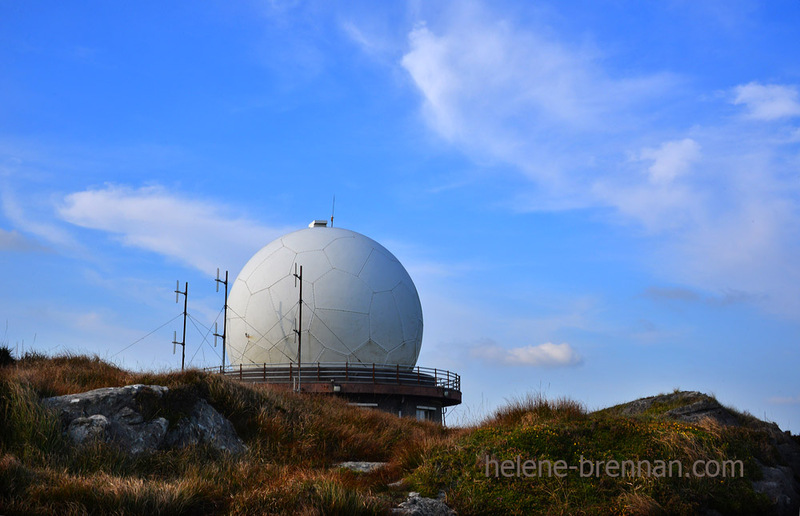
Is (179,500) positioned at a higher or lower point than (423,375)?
lower

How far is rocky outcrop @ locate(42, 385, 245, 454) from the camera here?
10.7 meters

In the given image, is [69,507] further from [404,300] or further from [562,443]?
[404,300]

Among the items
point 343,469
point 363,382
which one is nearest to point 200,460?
point 343,469

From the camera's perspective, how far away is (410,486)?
31.3 ft

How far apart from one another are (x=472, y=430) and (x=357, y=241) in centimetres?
1857

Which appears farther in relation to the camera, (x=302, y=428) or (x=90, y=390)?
(x=302, y=428)

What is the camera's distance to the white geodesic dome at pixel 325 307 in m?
26.3

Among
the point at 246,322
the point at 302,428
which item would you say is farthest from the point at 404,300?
the point at 302,428

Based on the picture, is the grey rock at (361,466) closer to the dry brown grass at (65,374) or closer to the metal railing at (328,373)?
the dry brown grass at (65,374)

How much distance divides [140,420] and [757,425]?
12143 mm

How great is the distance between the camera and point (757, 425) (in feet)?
48.5

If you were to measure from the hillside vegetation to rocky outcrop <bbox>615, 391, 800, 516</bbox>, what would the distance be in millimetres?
265

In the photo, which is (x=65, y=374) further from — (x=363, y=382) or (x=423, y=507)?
(x=363, y=382)

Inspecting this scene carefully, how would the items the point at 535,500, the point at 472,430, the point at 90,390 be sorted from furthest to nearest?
the point at 90,390 → the point at 472,430 → the point at 535,500
